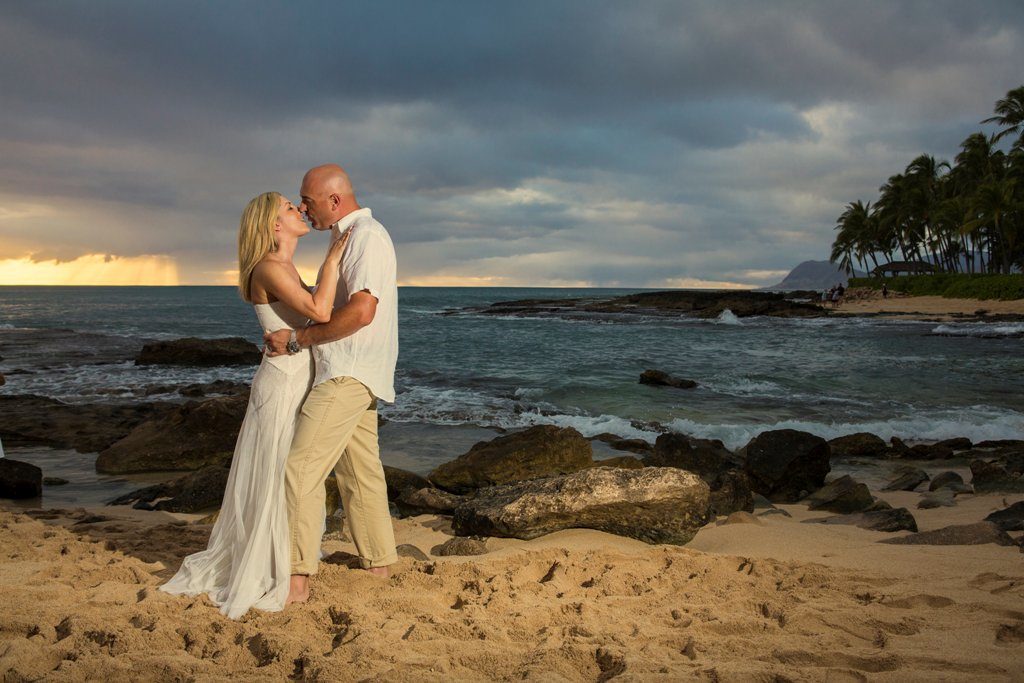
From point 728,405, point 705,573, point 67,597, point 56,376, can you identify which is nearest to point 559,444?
point 705,573

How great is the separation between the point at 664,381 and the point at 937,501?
10.3 metres

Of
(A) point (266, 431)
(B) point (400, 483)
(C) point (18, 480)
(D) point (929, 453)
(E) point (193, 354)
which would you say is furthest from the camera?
(E) point (193, 354)

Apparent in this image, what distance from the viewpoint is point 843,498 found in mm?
6582

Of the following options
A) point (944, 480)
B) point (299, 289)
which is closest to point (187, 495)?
point (299, 289)

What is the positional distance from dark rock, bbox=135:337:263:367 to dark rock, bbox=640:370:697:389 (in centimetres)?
1200

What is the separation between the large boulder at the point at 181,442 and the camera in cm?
858

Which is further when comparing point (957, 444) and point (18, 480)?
point (957, 444)

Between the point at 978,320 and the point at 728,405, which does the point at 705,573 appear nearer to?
the point at 728,405

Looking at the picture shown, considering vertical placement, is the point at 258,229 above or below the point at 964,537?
above

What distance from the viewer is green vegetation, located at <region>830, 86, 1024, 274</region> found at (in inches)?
1909

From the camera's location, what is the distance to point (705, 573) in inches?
165

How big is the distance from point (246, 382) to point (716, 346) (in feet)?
60.2

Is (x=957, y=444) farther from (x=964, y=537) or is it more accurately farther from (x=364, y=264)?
(x=364, y=264)

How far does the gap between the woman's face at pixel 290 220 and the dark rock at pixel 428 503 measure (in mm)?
3229
